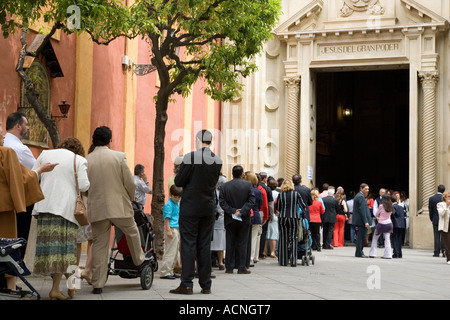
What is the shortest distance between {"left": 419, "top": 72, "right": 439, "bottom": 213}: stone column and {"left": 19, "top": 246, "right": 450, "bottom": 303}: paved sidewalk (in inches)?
321

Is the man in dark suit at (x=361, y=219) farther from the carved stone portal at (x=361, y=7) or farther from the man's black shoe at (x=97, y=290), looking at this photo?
the man's black shoe at (x=97, y=290)

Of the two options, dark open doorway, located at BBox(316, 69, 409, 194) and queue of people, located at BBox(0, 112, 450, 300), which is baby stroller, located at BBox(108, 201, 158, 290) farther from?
dark open doorway, located at BBox(316, 69, 409, 194)

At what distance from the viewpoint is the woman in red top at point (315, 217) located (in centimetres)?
1947

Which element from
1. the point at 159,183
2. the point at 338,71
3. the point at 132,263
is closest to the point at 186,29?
the point at 159,183

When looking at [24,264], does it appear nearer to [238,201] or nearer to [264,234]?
[238,201]

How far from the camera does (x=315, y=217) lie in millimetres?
19453

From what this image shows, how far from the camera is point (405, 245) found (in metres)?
24.3

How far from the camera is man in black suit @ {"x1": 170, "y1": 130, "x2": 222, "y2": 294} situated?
28.8 ft

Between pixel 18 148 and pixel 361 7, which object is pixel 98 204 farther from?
pixel 361 7

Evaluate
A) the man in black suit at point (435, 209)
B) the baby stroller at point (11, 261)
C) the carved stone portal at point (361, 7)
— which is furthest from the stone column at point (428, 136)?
the baby stroller at point (11, 261)

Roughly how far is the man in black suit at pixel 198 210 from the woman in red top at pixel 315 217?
35.4ft

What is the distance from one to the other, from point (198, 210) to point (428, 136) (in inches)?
633

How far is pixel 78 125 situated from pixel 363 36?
11684 millimetres
